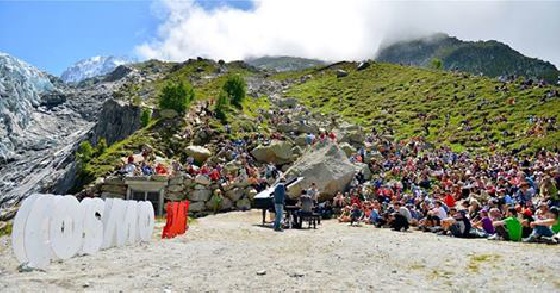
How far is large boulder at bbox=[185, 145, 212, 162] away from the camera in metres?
33.0

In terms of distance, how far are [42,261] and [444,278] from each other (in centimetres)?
705

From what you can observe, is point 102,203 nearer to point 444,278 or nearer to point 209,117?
point 444,278

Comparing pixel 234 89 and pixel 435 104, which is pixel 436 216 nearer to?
pixel 234 89

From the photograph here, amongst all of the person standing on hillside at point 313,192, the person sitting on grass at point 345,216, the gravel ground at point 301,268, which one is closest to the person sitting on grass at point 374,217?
the person sitting on grass at point 345,216

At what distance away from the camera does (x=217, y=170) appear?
30.0 m

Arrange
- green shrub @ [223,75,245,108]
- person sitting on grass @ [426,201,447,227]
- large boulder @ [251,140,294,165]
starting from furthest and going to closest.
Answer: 1. green shrub @ [223,75,245,108]
2. large boulder @ [251,140,294,165]
3. person sitting on grass @ [426,201,447,227]

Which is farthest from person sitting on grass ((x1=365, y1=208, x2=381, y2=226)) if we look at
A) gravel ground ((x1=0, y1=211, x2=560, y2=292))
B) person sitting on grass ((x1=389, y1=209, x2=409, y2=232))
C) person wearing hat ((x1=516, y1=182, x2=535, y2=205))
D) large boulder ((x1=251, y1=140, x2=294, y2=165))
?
large boulder ((x1=251, y1=140, x2=294, y2=165))

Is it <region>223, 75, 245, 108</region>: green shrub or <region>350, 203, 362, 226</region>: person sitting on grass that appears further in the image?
<region>223, 75, 245, 108</region>: green shrub

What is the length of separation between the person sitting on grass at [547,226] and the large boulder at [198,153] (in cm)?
2144

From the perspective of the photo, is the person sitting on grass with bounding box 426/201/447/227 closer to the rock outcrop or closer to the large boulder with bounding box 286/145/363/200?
the large boulder with bounding box 286/145/363/200

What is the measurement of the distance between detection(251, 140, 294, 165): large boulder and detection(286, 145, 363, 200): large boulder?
13.5 ft

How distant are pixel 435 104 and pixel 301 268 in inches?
2211

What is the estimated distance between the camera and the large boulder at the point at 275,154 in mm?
33281

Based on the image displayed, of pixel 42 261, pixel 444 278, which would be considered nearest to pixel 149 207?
pixel 42 261
